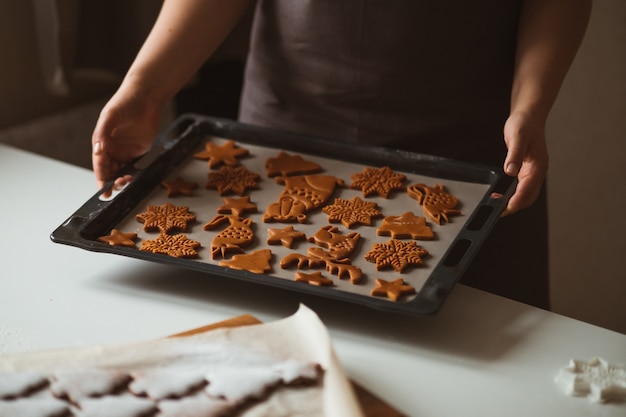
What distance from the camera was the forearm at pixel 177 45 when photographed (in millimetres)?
1272

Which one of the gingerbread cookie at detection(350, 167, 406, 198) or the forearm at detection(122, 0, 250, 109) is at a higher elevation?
the forearm at detection(122, 0, 250, 109)

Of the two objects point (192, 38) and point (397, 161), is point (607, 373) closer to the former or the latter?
point (397, 161)

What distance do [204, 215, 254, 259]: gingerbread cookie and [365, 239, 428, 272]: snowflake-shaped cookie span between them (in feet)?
0.53

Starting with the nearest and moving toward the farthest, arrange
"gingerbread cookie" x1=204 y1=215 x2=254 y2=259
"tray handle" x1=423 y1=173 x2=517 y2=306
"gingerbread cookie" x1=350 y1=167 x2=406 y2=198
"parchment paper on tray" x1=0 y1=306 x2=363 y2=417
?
"parchment paper on tray" x1=0 y1=306 x2=363 y2=417, "tray handle" x1=423 y1=173 x2=517 y2=306, "gingerbread cookie" x1=204 y1=215 x2=254 y2=259, "gingerbread cookie" x1=350 y1=167 x2=406 y2=198

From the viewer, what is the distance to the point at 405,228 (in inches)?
43.0

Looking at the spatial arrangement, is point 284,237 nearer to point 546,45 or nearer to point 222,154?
point 222,154

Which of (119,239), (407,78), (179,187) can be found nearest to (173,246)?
(119,239)

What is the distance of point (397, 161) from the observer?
1.26 m

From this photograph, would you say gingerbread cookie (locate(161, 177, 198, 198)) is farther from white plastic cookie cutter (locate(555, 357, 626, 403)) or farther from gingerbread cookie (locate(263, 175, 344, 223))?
white plastic cookie cutter (locate(555, 357, 626, 403))

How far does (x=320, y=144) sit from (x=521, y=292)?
0.42 meters

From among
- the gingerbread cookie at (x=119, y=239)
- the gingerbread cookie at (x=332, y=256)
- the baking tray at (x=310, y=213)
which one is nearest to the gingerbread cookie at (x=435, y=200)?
the baking tray at (x=310, y=213)

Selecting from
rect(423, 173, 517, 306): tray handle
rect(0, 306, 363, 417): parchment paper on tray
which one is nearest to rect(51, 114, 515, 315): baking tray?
rect(423, 173, 517, 306): tray handle

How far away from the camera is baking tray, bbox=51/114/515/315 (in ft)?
3.19

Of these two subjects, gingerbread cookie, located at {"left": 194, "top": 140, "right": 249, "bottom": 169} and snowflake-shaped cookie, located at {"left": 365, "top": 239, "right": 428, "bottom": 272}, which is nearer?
snowflake-shaped cookie, located at {"left": 365, "top": 239, "right": 428, "bottom": 272}
